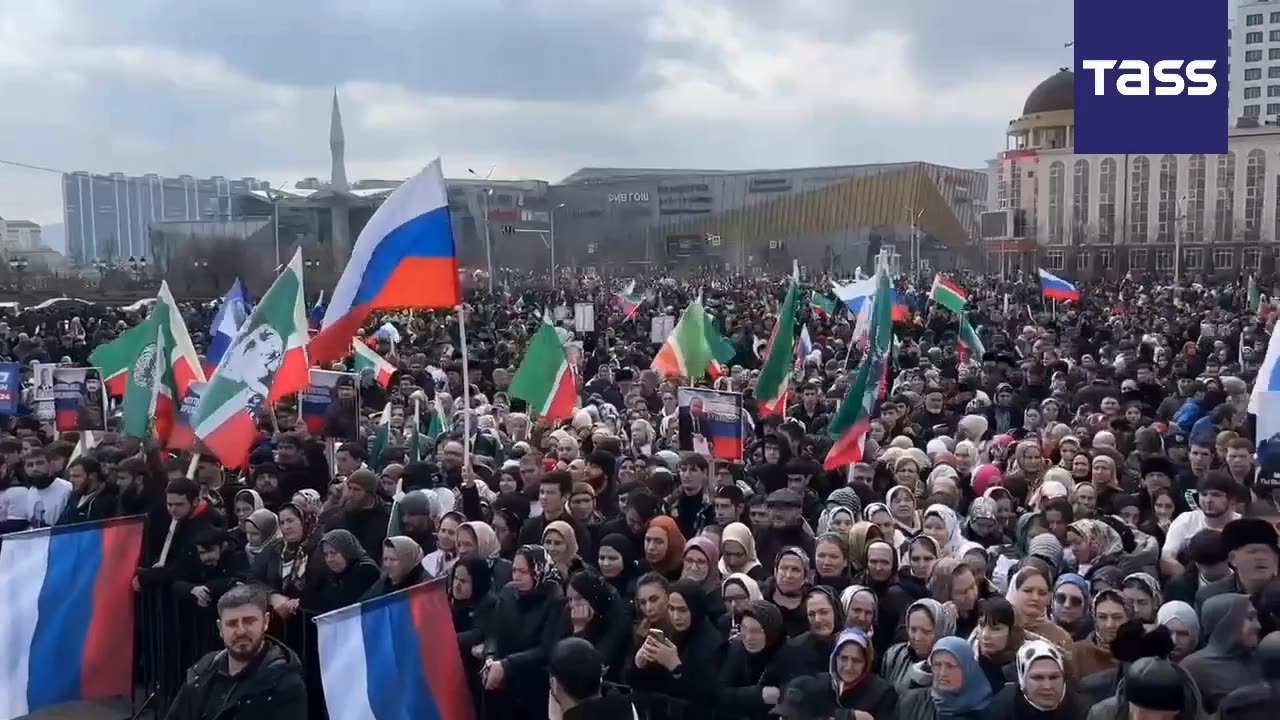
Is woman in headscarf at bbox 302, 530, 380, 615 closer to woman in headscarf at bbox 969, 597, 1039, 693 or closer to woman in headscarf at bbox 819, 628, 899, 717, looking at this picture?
woman in headscarf at bbox 819, 628, 899, 717

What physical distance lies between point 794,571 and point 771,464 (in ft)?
9.99

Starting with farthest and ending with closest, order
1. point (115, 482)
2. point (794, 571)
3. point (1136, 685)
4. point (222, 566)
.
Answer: point (115, 482), point (222, 566), point (794, 571), point (1136, 685)

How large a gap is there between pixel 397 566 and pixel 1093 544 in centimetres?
307

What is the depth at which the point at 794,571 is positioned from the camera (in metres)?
5.12

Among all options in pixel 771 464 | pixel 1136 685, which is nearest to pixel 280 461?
pixel 771 464

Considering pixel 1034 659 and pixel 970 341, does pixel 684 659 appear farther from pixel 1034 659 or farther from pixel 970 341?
pixel 970 341

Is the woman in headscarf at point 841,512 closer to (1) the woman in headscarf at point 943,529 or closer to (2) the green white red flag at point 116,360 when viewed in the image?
(1) the woman in headscarf at point 943,529

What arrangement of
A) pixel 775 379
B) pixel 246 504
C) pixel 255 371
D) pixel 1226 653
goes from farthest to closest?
pixel 775 379
pixel 255 371
pixel 246 504
pixel 1226 653

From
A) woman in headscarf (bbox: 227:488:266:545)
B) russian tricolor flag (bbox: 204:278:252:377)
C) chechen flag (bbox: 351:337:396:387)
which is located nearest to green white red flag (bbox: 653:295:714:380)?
chechen flag (bbox: 351:337:396:387)

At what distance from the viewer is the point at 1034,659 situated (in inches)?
163

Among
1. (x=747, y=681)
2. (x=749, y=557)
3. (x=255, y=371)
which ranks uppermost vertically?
(x=255, y=371)

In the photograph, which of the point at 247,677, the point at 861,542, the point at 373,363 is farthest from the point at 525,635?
the point at 373,363

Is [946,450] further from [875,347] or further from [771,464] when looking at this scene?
[771,464]

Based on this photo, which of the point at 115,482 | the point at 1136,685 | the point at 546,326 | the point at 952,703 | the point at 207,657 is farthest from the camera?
the point at 546,326
